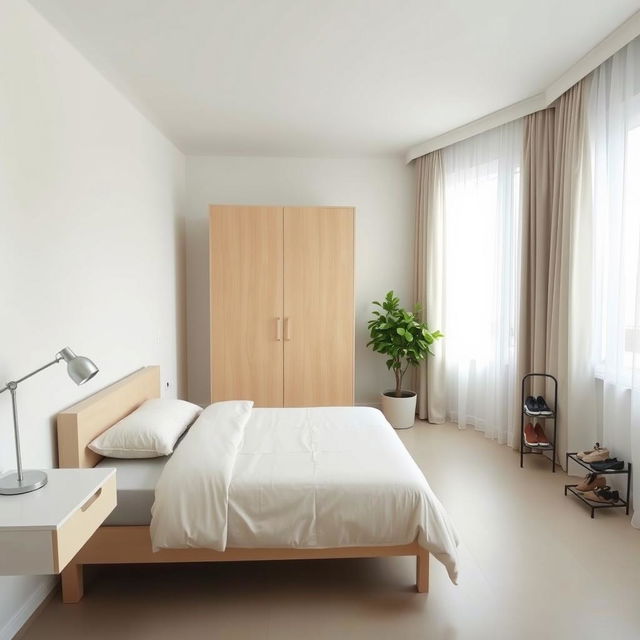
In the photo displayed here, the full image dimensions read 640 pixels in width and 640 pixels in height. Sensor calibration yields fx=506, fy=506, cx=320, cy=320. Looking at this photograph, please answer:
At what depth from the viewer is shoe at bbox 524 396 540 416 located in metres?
3.66

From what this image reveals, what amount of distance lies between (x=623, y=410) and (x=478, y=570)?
1.41m

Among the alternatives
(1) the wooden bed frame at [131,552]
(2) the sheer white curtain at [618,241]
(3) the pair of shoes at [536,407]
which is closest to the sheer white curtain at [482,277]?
(3) the pair of shoes at [536,407]

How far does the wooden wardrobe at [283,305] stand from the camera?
4.70m

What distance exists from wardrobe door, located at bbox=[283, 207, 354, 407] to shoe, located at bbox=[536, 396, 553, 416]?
5.59 ft

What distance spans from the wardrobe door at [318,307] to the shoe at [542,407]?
170 centimetres

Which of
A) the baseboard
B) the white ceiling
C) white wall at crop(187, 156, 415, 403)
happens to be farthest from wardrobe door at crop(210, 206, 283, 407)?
the baseboard

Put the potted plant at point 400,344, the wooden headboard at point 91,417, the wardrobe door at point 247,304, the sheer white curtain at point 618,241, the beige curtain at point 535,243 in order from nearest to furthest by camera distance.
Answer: the wooden headboard at point 91,417 → the sheer white curtain at point 618,241 → the beige curtain at point 535,243 → the wardrobe door at point 247,304 → the potted plant at point 400,344

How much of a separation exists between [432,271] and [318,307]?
3.99 feet

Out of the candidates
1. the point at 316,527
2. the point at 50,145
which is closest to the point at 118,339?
the point at 50,145

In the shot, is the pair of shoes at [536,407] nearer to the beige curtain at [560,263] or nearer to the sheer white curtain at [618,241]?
the beige curtain at [560,263]

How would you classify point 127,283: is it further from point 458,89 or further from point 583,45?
point 583,45

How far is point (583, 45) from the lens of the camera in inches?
113

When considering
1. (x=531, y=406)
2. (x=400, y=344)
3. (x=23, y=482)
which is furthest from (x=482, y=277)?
(x=23, y=482)

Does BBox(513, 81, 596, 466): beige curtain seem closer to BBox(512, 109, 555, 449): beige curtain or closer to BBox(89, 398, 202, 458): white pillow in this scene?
BBox(512, 109, 555, 449): beige curtain
